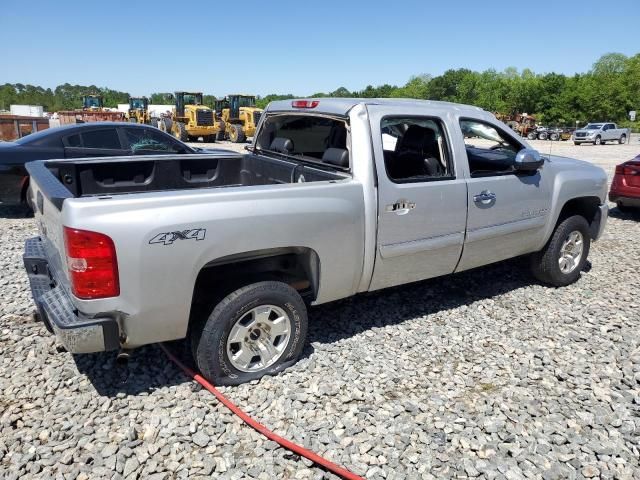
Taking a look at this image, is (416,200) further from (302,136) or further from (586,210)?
(586,210)

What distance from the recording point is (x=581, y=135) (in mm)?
36812

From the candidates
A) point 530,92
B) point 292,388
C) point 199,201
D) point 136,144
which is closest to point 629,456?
point 292,388

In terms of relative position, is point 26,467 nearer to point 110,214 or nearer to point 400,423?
point 110,214

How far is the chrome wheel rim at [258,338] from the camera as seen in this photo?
3301 millimetres

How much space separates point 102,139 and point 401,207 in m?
6.26

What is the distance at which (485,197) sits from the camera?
4.23 metres

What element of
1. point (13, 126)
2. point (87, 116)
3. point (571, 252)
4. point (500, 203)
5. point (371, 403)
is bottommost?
point (371, 403)

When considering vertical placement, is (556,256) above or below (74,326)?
below

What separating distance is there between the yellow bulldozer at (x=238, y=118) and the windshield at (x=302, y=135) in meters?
23.7

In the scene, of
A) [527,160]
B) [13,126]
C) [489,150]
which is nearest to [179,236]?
[527,160]

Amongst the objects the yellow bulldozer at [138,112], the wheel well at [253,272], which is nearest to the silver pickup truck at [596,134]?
the yellow bulldozer at [138,112]

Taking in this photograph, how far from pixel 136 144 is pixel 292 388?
632cm

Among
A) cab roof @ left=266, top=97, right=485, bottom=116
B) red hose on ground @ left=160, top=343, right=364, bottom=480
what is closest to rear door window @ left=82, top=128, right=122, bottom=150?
cab roof @ left=266, top=97, right=485, bottom=116

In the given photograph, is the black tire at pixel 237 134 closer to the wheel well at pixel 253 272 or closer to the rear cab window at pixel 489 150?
the rear cab window at pixel 489 150
